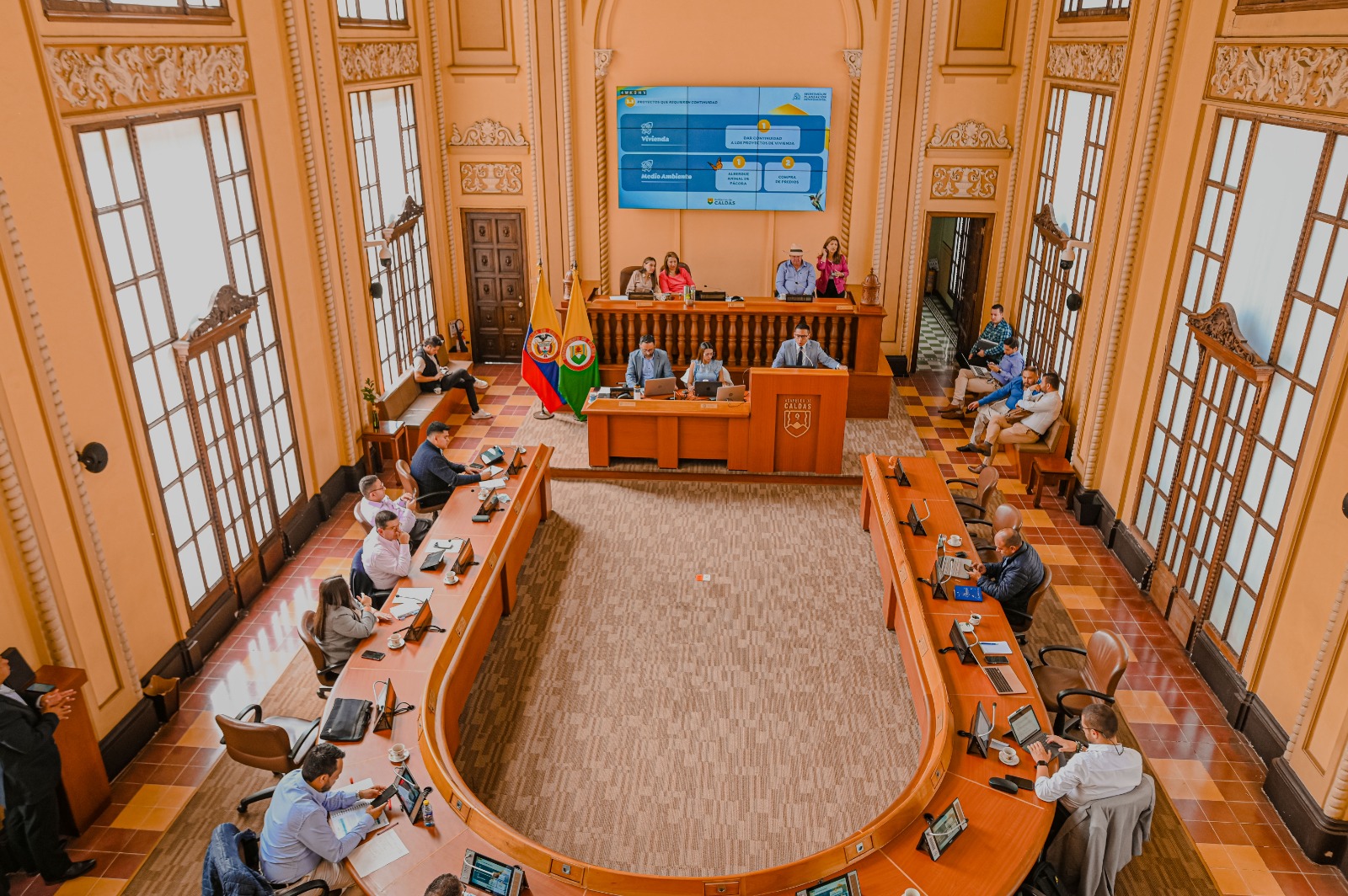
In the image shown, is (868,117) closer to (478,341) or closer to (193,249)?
(478,341)

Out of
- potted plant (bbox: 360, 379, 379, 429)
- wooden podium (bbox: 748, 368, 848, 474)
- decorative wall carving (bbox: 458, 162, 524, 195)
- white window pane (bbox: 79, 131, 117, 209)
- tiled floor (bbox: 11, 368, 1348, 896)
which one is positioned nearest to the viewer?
tiled floor (bbox: 11, 368, 1348, 896)

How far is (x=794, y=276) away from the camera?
11820 millimetres

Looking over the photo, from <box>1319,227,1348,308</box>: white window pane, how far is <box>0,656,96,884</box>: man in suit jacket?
26.0 feet

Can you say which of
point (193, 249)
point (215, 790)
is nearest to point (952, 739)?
point (215, 790)

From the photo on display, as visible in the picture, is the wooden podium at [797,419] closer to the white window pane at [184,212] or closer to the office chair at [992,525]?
the office chair at [992,525]

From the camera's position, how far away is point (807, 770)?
239 inches

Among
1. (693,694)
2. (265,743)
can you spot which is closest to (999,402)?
(693,694)

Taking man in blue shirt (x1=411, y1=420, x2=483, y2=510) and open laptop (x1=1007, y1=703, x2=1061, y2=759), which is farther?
man in blue shirt (x1=411, y1=420, x2=483, y2=510)

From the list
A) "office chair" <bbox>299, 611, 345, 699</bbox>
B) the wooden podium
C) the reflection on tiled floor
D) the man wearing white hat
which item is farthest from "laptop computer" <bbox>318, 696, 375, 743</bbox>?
the man wearing white hat

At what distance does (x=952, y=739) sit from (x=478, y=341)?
9.85 metres

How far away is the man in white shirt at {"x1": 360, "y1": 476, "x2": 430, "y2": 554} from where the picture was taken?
739cm

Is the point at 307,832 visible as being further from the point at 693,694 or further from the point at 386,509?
the point at 386,509

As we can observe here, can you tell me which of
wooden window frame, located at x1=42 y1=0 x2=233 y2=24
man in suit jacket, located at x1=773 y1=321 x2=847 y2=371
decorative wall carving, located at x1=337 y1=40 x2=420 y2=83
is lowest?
man in suit jacket, located at x1=773 y1=321 x2=847 y2=371

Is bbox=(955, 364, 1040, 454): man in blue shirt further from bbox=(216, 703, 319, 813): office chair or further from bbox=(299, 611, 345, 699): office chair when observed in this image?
bbox=(216, 703, 319, 813): office chair
